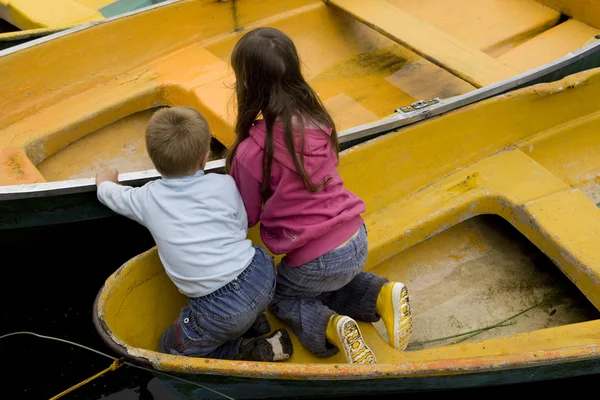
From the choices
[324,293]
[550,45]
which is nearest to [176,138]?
[324,293]

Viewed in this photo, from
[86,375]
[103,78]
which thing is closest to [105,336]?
[86,375]

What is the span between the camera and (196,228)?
2.24m

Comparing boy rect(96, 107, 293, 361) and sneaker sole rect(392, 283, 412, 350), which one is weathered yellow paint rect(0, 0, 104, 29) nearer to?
boy rect(96, 107, 293, 361)

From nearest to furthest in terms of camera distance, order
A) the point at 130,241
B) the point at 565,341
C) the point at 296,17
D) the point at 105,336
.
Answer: the point at 105,336
the point at 565,341
the point at 130,241
the point at 296,17

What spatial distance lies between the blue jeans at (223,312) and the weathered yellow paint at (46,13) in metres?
3.01

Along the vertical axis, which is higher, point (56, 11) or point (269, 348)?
point (56, 11)

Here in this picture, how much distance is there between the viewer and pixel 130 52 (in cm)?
379

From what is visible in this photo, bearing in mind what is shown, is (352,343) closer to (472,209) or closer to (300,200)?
(300,200)

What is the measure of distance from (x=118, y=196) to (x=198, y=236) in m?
0.45

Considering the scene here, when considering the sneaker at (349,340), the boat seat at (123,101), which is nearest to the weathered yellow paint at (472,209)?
the sneaker at (349,340)

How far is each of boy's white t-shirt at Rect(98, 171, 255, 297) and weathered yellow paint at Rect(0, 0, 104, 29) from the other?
9.42ft

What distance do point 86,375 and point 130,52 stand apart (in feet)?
5.90

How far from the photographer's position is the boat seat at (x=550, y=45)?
412cm

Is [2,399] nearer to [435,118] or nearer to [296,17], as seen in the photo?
[435,118]
